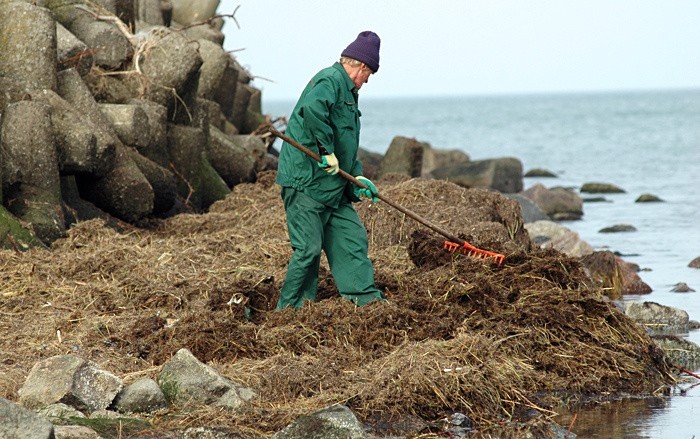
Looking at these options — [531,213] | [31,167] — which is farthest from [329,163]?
[531,213]

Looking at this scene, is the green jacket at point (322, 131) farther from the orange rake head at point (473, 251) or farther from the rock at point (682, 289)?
the rock at point (682, 289)

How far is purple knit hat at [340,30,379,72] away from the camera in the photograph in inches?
307

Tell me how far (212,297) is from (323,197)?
1160mm

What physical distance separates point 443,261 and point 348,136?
1.49 meters

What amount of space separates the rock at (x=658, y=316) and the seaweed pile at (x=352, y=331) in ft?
4.47

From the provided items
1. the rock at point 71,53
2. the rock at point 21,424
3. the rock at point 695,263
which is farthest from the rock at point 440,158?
the rock at point 21,424

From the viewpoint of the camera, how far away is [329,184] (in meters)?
7.91

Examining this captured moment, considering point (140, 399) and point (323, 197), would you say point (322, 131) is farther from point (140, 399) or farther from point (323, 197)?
point (140, 399)

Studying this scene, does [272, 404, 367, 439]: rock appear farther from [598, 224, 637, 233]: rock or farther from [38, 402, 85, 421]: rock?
[598, 224, 637, 233]: rock

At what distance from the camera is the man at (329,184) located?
25.5 feet

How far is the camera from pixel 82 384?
623 centimetres

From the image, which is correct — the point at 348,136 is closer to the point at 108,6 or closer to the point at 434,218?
the point at 434,218

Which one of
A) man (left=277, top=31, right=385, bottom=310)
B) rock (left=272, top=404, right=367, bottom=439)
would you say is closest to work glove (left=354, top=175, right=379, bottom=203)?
man (left=277, top=31, right=385, bottom=310)

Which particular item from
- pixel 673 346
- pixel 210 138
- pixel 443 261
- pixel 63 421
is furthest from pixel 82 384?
pixel 210 138
